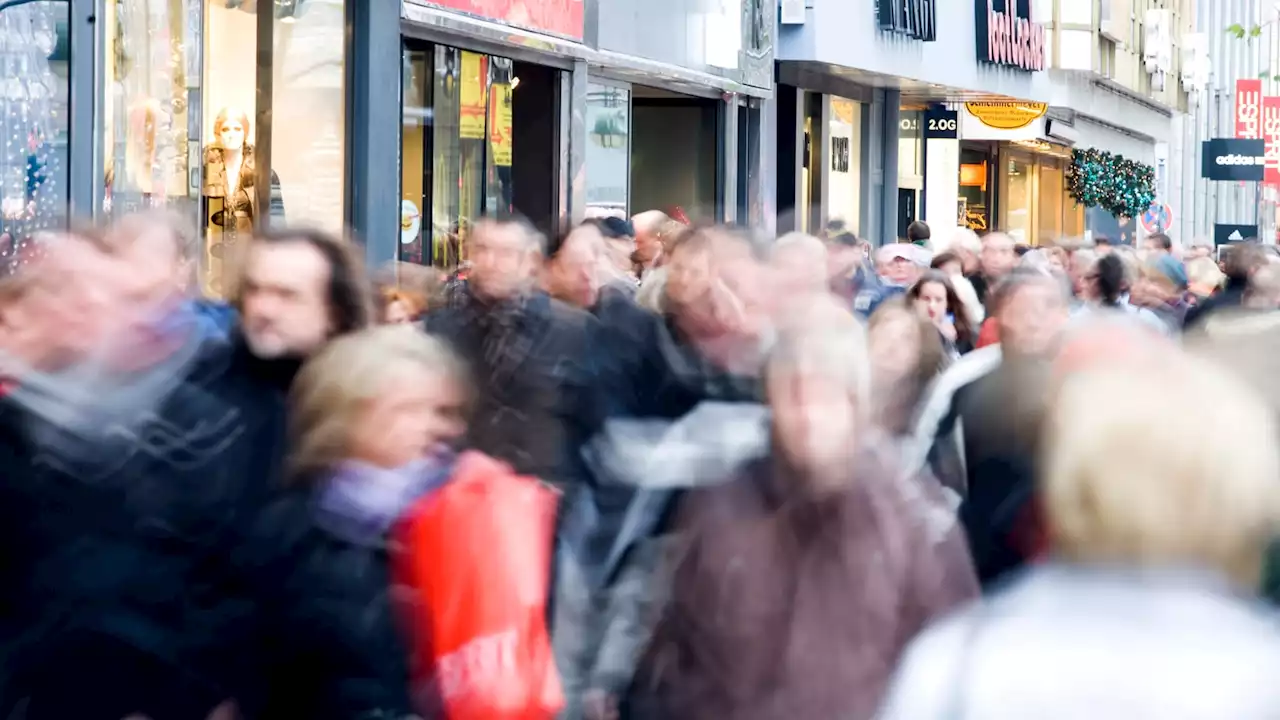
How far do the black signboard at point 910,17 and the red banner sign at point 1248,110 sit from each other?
110ft

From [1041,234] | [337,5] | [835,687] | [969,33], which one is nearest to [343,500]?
[835,687]

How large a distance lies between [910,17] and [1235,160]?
2275 centimetres

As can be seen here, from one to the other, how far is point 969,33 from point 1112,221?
60.1 feet

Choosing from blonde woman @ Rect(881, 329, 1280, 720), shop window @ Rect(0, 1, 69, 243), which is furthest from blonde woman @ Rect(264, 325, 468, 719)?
shop window @ Rect(0, 1, 69, 243)

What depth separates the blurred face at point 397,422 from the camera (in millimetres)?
4336

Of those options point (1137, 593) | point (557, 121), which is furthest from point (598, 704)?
point (557, 121)

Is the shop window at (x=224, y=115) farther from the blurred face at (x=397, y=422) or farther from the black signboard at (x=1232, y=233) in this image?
the black signboard at (x=1232, y=233)

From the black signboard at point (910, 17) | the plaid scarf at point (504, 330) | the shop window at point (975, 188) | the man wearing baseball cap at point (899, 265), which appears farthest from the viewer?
the shop window at point (975, 188)

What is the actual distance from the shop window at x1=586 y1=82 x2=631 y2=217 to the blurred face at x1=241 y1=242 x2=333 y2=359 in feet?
51.1

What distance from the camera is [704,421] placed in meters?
5.93

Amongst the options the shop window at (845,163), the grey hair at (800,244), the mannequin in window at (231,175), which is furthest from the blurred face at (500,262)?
the shop window at (845,163)

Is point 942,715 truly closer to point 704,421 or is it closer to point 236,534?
point 236,534

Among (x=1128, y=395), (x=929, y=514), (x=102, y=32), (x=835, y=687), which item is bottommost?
(x=835, y=687)

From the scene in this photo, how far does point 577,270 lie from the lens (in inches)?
358
